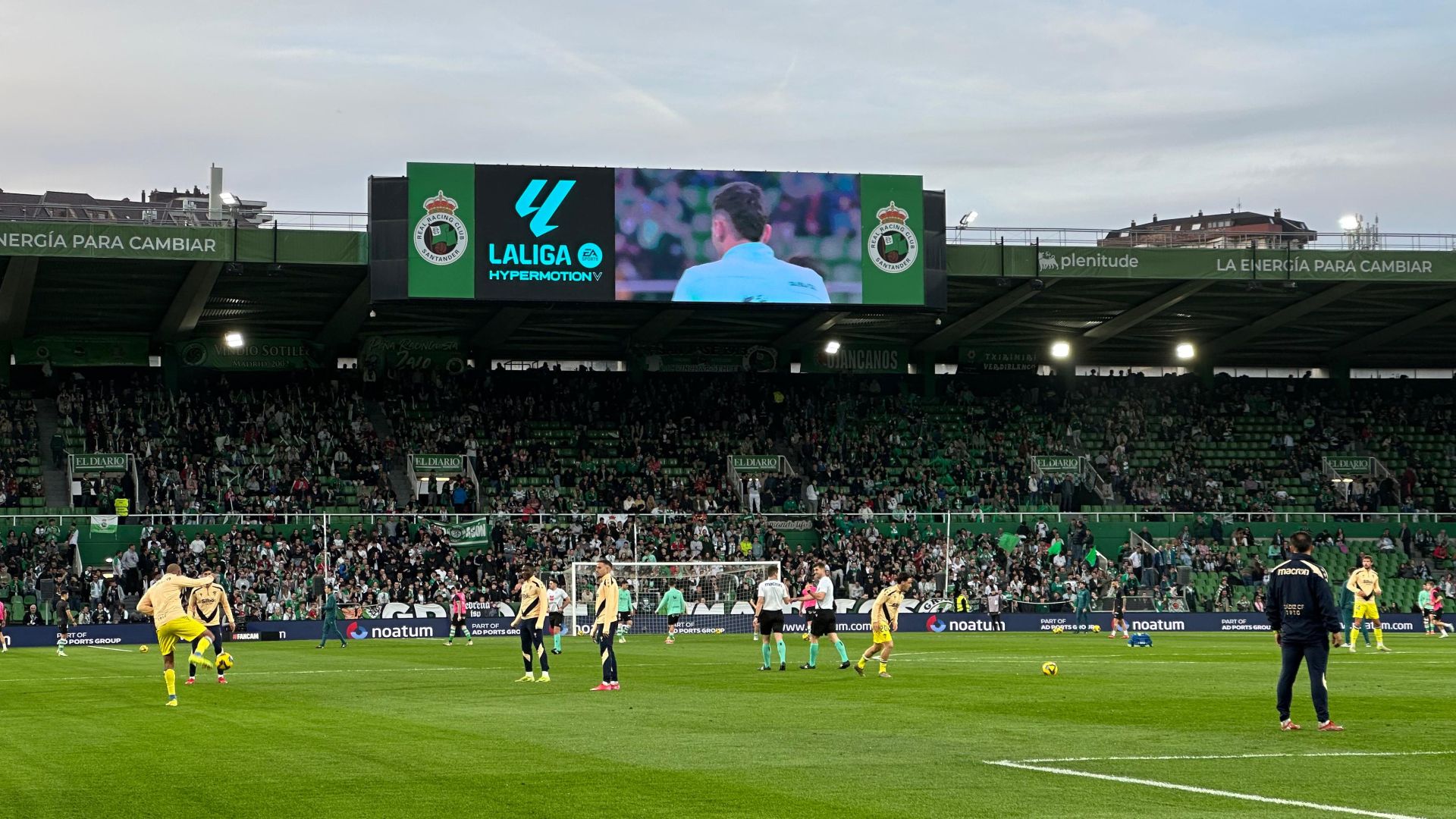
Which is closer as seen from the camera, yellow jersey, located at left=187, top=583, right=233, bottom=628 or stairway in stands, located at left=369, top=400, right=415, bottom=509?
yellow jersey, located at left=187, top=583, right=233, bottom=628

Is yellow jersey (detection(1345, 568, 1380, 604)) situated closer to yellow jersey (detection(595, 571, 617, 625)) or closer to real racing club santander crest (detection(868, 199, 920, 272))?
yellow jersey (detection(595, 571, 617, 625))

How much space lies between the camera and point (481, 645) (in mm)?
44875

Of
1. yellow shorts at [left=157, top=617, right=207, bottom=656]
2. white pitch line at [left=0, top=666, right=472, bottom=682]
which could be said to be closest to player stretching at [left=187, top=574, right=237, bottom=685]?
white pitch line at [left=0, top=666, right=472, bottom=682]

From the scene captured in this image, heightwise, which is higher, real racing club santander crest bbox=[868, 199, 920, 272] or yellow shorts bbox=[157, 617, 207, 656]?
real racing club santander crest bbox=[868, 199, 920, 272]

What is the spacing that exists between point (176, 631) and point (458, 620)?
25742 millimetres

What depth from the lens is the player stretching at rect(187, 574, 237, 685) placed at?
27428 mm

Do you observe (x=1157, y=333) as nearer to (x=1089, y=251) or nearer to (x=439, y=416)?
(x=1089, y=251)

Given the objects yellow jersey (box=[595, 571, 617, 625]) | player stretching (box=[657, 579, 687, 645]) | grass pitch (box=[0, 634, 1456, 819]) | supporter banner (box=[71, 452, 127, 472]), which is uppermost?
supporter banner (box=[71, 452, 127, 472])

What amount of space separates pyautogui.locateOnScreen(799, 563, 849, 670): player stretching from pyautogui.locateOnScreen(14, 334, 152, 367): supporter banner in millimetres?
41103

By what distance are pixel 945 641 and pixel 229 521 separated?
2372 centimetres

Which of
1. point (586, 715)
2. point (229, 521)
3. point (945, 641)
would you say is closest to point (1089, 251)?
point (945, 641)

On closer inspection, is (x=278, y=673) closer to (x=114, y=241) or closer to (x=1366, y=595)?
(x=1366, y=595)

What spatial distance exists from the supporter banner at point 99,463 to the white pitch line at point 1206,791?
49846mm

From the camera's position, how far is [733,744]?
16.9 meters
